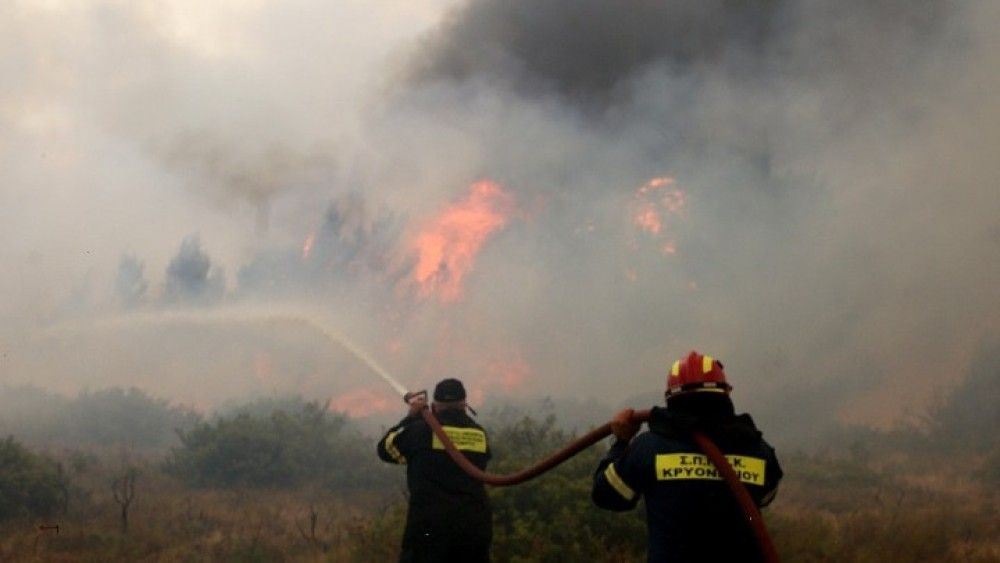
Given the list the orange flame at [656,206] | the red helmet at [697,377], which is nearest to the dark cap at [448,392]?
the red helmet at [697,377]

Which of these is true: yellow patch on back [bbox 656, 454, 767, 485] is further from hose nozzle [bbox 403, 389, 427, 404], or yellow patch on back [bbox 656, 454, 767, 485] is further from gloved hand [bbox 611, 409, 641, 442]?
hose nozzle [bbox 403, 389, 427, 404]

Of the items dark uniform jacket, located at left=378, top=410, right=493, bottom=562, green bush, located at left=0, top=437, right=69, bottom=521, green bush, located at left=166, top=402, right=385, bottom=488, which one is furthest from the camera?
green bush, located at left=166, top=402, right=385, bottom=488

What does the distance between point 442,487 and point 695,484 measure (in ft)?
9.02

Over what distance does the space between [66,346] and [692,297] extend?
26519 mm

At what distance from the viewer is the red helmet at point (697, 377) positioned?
352 cm

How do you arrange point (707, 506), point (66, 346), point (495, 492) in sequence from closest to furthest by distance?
point (707, 506), point (495, 492), point (66, 346)

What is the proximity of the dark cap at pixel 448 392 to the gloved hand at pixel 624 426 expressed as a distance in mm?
2400

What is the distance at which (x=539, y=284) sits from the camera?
83.4 feet

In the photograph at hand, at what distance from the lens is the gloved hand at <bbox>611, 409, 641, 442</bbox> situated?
3.71 meters

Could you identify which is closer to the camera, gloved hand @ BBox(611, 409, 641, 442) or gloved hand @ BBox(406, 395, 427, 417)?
gloved hand @ BBox(611, 409, 641, 442)

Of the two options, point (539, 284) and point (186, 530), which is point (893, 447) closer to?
point (539, 284)

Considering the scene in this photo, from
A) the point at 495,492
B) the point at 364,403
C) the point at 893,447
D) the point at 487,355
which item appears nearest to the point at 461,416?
the point at 495,492

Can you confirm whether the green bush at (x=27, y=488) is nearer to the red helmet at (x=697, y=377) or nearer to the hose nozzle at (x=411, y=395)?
the hose nozzle at (x=411, y=395)

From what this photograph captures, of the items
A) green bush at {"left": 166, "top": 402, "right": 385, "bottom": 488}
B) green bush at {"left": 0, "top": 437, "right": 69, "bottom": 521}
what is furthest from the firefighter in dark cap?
green bush at {"left": 166, "top": 402, "right": 385, "bottom": 488}
